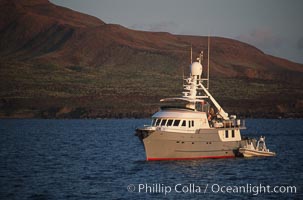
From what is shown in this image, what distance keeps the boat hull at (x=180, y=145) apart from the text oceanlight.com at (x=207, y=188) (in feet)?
24.6

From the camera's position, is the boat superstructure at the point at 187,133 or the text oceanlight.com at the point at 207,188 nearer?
the text oceanlight.com at the point at 207,188

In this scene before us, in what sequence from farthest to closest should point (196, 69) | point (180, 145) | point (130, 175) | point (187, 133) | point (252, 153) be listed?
point (252, 153)
point (196, 69)
point (180, 145)
point (187, 133)
point (130, 175)

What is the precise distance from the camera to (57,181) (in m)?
45.8

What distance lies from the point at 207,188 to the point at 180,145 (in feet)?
Answer: 30.2

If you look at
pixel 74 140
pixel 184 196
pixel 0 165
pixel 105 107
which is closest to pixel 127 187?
pixel 184 196

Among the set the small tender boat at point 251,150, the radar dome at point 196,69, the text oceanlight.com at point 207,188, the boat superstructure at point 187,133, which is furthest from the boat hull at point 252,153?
the text oceanlight.com at point 207,188

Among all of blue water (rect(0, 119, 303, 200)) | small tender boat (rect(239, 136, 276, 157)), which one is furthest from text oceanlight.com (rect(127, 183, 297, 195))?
small tender boat (rect(239, 136, 276, 157))

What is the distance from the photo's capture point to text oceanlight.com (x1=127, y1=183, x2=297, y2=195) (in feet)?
137

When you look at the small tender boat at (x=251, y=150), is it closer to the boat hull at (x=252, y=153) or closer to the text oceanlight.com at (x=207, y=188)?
the boat hull at (x=252, y=153)

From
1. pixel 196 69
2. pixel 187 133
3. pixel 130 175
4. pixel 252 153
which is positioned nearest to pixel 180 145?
pixel 187 133

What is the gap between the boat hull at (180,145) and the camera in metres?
51.1

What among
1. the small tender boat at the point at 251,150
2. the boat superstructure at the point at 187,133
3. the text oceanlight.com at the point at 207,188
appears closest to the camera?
the text oceanlight.com at the point at 207,188

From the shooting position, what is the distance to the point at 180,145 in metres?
51.8

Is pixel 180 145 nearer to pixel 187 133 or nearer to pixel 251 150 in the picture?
pixel 187 133
